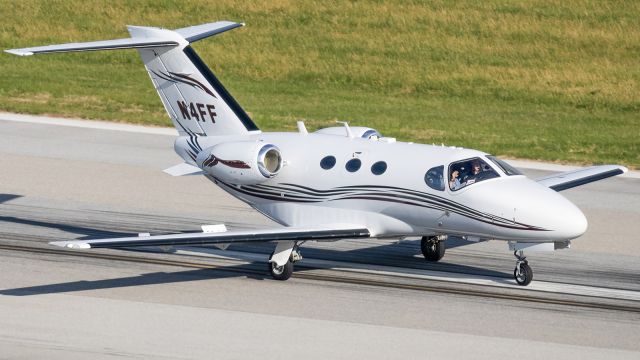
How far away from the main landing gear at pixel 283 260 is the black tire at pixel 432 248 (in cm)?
299

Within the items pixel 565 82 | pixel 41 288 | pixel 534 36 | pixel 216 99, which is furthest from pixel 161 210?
pixel 534 36

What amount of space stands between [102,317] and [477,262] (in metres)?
8.17

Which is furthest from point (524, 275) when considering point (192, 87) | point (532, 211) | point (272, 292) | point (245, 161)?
point (192, 87)

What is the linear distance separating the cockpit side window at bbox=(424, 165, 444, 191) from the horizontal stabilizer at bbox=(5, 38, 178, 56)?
618 centimetres

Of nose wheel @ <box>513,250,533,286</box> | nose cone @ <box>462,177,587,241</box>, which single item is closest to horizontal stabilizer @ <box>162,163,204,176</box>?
nose cone @ <box>462,177,587,241</box>

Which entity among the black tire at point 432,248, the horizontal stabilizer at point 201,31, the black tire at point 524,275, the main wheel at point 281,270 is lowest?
the main wheel at point 281,270

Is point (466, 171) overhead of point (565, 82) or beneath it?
beneath

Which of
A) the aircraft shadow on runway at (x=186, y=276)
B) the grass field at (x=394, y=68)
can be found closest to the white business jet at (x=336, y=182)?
the aircraft shadow on runway at (x=186, y=276)

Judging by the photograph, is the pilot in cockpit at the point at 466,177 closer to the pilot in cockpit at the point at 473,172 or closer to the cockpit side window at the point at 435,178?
the pilot in cockpit at the point at 473,172

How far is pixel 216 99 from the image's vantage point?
25.3m

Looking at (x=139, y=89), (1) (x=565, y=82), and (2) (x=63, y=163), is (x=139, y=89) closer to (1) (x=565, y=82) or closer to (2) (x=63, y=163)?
(2) (x=63, y=163)

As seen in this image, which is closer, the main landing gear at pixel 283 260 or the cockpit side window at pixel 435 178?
the cockpit side window at pixel 435 178

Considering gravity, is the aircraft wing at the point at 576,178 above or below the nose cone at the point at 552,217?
above

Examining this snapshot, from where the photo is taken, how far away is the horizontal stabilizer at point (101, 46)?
22.9 m
